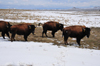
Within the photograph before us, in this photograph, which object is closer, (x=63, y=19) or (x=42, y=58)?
(x=42, y=58)

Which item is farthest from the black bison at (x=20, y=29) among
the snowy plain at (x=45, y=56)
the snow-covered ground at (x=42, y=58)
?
the snow-covered ground at (x=42, y=58)

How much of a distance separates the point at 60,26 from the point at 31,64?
995cm

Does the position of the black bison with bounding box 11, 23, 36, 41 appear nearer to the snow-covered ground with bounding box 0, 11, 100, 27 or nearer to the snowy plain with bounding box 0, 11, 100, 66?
the snowy plain with bounding box 0, 11, 100, 66

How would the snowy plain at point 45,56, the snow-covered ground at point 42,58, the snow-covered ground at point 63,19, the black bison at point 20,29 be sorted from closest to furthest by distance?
the snow-covered ground at point 42,58, the snowy plain at point 45,56, the black bison at point 20,29, the snow-covered ground at point 63,19

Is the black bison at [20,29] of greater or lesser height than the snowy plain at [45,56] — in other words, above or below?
above

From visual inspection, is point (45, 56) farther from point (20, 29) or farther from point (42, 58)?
point (20, 29)

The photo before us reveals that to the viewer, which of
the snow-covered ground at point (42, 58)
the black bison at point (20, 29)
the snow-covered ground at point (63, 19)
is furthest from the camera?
the snow-covered ground at point (63, 19)

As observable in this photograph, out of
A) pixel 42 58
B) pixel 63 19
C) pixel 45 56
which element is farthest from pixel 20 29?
pixel 63 19

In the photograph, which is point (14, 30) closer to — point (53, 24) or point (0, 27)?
point (0, 27)

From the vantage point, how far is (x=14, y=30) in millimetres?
10602

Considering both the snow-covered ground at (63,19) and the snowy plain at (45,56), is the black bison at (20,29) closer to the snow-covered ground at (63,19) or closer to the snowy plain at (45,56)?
the snowy plain at (45,56)

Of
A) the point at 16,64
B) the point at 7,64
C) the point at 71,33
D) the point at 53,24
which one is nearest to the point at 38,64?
the point at 16,64

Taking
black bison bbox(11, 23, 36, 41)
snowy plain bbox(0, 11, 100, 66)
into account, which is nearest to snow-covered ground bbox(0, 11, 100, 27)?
black bison bbox(11, 23, 36, 41)

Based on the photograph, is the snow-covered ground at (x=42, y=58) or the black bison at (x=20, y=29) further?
the black bison at (x=20, y=29)
